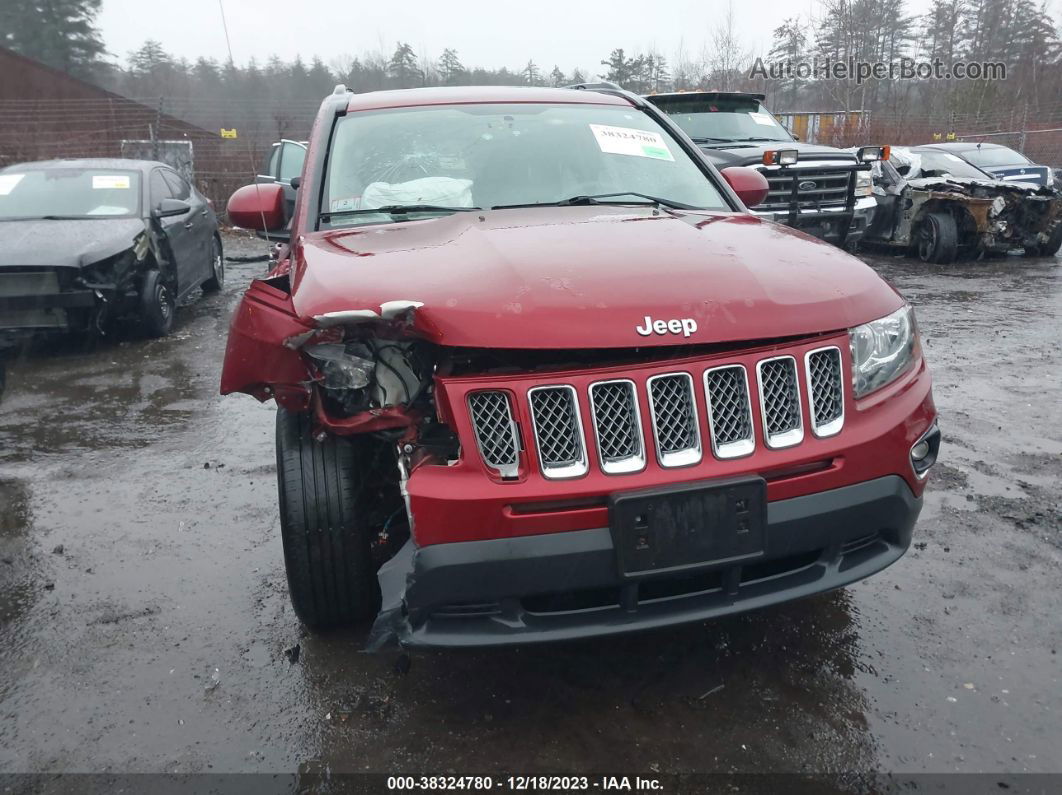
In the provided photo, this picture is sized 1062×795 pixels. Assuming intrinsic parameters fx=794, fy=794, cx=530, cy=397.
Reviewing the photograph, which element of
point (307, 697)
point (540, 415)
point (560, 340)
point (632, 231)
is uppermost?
point (632, 231)

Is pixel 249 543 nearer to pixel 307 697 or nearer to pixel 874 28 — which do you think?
pixel 307 697

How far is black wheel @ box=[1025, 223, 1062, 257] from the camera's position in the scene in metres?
10.6

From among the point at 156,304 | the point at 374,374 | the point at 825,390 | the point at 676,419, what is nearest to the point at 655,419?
the point at 676,419

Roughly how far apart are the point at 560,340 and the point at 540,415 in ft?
0.61

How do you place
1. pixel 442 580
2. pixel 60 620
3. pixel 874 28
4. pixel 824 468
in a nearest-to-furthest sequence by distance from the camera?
1. pixel 442 580
2. pixel 824 468
3. pixel 60 620
4. pixel 874 28

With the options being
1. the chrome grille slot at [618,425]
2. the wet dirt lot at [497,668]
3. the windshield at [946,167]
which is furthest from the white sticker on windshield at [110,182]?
the windshield at [946,167]

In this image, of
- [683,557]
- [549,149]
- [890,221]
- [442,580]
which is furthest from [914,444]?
[890,221]

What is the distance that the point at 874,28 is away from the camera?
3525cm

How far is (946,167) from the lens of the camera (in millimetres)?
11414

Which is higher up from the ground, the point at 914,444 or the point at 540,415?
the point at 540,415

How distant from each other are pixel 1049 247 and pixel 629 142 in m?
10.0

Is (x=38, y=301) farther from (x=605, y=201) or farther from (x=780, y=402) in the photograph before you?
(x=780, y=402)

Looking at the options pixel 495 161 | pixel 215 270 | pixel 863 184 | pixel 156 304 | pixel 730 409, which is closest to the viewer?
pixel 730 409

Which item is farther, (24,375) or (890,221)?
(890,221)
